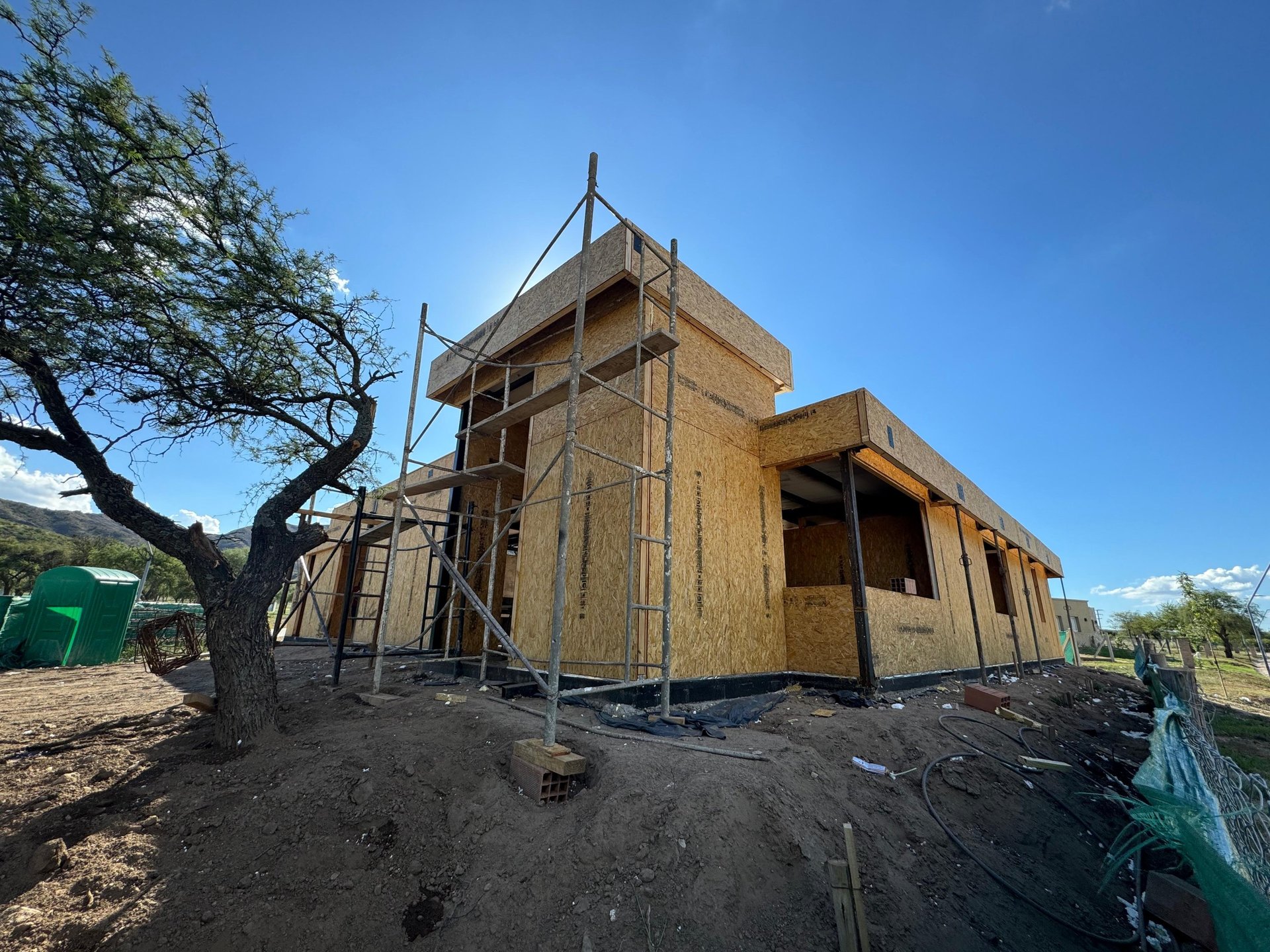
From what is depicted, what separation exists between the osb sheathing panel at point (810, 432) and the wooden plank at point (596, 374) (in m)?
3.30

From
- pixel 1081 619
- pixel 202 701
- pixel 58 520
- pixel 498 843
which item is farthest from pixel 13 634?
pixel 58 520

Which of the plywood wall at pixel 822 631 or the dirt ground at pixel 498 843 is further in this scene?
the plywood wall at pixel 822 631

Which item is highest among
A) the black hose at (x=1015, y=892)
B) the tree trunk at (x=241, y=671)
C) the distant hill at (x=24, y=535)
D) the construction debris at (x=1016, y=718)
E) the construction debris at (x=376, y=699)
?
the distant hill at (x=24, y=535)

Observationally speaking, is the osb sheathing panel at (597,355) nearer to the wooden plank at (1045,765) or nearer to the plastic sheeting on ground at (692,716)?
the plastic sheeting on ground at (692,716)

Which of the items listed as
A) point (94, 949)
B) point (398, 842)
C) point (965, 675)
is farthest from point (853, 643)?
point (94, 949)

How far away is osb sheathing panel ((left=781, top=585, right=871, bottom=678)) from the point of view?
750cm

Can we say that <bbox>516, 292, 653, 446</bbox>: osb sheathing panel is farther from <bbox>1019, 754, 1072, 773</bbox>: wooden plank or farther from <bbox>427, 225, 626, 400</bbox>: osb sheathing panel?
<bbox>1019, 754, 1072, 773</bbox>: wooden plank

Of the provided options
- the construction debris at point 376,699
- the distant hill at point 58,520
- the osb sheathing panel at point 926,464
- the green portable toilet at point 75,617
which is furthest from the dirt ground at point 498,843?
the distant hill at point 58,520

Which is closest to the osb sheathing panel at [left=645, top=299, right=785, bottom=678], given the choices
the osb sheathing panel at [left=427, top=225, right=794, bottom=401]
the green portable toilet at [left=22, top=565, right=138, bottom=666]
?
the osb sheathing panel at [left=427, top=225, right=794, bottom=401]

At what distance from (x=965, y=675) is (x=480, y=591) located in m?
10.4

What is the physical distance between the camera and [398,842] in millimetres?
3246

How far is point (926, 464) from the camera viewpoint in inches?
394

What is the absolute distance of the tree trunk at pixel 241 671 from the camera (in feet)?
14.9

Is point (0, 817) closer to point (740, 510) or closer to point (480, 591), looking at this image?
point (480, 591)
